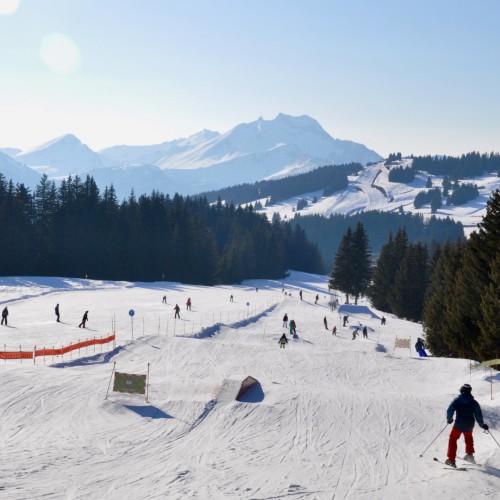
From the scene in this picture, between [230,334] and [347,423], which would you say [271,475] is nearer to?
[347,423]

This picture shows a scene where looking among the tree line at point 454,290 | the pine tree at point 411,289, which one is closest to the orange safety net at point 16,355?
the tree line at point 454,290

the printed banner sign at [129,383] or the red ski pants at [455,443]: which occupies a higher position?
the red ski pants at [455,443]

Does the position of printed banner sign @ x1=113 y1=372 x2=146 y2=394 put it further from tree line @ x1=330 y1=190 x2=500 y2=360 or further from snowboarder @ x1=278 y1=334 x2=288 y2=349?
snowboarder @ x1=278 y1=334 x2=288 y2=349

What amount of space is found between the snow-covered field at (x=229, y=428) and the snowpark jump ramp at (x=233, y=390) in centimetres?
6

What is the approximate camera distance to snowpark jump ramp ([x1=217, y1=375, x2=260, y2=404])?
17562mm

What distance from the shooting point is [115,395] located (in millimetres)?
17781

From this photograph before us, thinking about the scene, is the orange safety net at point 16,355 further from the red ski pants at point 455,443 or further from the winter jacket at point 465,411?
the winter jacket at point 465,411

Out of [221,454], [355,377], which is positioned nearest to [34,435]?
[221,454]

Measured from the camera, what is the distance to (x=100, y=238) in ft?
274

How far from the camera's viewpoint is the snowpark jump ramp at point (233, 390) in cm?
1756

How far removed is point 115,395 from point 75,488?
22.8 feet

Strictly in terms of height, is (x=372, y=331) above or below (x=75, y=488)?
below

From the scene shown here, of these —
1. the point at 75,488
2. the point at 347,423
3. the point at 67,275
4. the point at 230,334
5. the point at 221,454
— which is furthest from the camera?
the point at 67,275

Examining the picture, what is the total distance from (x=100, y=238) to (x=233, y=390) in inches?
2759
